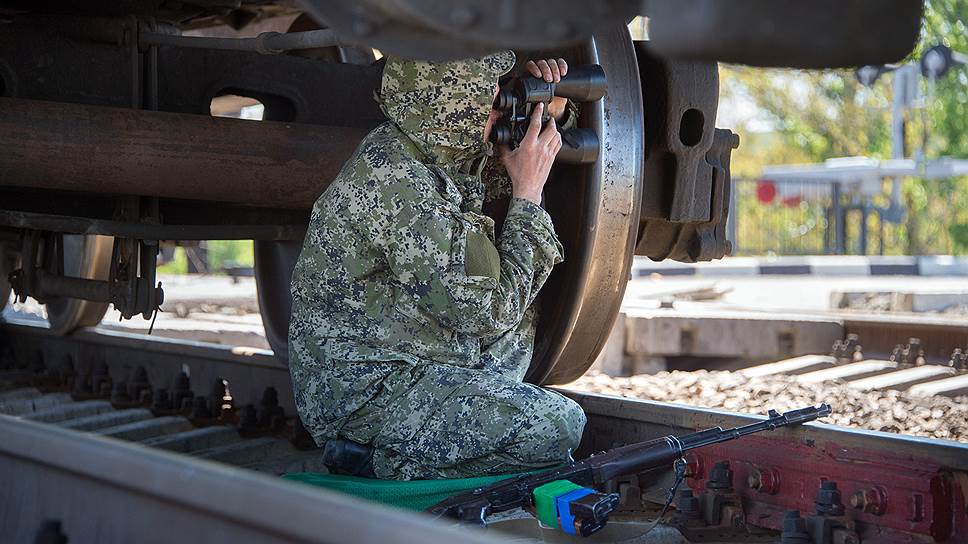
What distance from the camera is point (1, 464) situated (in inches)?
92.6

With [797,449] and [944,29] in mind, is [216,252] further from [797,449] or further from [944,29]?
[797,449]

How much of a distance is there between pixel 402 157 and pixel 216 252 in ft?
66.7

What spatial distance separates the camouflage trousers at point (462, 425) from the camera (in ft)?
10.3

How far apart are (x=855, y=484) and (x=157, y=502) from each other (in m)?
1.58

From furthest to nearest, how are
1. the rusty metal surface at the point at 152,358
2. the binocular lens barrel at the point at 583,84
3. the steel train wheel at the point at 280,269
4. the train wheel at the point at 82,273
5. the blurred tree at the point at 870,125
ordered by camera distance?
the blurred tree at the point at 870,125 < the train wheel at the point at 82,273 < the steel train wheel at the point at 280,269 < the rusty metal surface at the point at 152,358 < the binocular lens barrel at the point at 583,84

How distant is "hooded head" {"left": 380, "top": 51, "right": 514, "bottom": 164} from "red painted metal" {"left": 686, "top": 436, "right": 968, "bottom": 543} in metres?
0.99

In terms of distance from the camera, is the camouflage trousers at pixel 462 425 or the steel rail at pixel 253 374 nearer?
the steel rail at pixel 253 374

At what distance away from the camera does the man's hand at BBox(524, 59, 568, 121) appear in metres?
3.37

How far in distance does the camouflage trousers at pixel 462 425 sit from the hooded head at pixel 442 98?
564mm

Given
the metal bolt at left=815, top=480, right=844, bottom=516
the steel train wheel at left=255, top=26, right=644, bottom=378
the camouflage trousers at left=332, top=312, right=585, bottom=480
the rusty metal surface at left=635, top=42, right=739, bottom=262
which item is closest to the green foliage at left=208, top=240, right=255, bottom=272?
the rusty metal surface at left=635, top=42, right=739, bottom=262

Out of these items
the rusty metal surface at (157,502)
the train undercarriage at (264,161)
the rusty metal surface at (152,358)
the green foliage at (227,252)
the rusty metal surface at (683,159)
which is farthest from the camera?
the green foliage at (227,252)

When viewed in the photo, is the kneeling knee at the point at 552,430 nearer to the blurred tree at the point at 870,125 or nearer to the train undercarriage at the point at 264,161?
the train undercarriage at the point at 264,161

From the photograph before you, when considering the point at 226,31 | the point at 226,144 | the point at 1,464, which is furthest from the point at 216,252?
the point at 1,464

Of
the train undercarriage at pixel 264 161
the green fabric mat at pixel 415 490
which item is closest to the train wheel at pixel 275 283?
the train undercarriage at pixel 264 161
